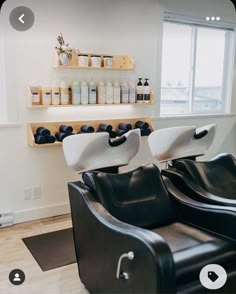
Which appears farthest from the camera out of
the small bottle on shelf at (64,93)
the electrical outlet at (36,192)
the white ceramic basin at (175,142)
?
the electrical outlet at (36,192)

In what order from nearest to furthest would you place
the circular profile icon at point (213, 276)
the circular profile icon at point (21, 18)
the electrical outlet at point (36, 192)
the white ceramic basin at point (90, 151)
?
the circular profile icon at point (213, 276), the white ceramic basin at point (90, 151), the circular profile icon at point (21, 18), the electrical outlet at point (36, 192)

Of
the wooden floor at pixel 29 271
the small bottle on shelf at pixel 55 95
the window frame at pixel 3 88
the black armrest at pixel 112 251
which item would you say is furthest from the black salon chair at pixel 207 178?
the window frame at pixel 3 88

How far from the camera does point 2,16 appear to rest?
275 cm

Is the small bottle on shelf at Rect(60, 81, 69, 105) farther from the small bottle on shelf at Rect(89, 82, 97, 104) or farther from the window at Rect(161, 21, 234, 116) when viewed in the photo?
the window at Rect(161, 21, 234, 116)

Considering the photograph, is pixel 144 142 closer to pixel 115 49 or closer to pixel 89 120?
pixel 89 120

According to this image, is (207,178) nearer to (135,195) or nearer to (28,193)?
(135,195)

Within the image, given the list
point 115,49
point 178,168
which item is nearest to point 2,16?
point 115,49

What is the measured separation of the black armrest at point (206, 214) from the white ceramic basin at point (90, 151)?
0.49m

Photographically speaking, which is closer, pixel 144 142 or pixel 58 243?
pixel 58 243

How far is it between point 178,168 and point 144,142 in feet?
4.29

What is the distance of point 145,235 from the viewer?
145cm

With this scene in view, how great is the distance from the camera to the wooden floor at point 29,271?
2.13 metres

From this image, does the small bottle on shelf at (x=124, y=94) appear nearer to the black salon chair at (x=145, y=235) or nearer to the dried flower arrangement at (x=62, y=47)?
the dried flower arrangement at (x=62, y=47)

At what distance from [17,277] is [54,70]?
179 cm
